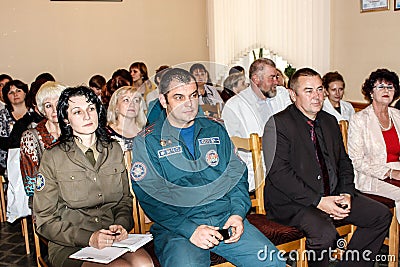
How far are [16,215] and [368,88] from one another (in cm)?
268

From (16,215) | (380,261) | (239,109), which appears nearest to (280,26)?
(239,109)

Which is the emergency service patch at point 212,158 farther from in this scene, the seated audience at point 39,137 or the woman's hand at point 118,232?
the seated audience at point 39,137

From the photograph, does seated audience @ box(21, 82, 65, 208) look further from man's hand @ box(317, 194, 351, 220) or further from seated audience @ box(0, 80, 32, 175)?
man's hand @ box(317, 194, 351, 220)

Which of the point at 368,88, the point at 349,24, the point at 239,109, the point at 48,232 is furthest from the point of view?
the point at 349,24

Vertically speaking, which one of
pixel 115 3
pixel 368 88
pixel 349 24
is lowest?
pixel 368 88

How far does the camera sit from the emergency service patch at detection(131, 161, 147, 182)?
8.39 ft

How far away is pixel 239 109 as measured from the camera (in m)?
3.99

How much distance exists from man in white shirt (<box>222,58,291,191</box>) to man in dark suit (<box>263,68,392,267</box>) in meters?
0.77

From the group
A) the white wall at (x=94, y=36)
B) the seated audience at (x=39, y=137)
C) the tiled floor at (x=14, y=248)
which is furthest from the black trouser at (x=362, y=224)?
the white wall at (x=94, y=36)

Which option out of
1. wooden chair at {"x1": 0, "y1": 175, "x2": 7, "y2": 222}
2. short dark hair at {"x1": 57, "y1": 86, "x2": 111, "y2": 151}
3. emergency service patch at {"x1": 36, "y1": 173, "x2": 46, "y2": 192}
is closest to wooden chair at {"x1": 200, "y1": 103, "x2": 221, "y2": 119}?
short dark hair at {"x1": 57, "y1": 86, "x2": 111, "y2": 151}

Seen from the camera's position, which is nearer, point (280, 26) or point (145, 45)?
point (280, 26)

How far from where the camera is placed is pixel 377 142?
11.1ft

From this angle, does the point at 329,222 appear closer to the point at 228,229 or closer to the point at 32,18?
the point at 228,229

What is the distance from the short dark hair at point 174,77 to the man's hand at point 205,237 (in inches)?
29.4
